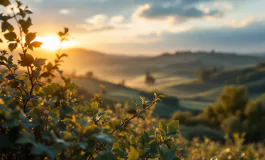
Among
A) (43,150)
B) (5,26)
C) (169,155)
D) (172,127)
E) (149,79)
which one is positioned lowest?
(149,79)

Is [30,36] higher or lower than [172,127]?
higher

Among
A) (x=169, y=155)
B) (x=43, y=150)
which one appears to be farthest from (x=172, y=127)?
(x=43, y=150)

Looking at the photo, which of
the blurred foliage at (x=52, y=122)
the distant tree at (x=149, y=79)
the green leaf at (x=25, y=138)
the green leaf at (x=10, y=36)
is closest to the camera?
the green leaf at (x=25, y=138)

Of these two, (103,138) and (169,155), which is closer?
(103,138)

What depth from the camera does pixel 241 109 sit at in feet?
139

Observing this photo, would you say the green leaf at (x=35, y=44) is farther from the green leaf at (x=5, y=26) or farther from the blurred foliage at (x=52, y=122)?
the green leaf at (x=5, y=26)

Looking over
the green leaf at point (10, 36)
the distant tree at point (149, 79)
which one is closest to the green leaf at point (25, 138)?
the green leaf at point (10, 36)

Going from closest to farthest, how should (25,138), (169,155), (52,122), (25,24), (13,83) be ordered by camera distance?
(25,138)
(52,122)
(169,155)
(25,24)
(13,83)

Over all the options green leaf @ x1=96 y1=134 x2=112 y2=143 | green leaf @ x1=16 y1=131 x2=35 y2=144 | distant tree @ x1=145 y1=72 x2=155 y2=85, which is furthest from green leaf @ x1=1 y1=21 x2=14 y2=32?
distant tree @ x1=145 y1=72 x2=155 y2=85

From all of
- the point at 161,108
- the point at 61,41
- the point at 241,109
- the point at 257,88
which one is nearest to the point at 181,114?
the point at 241,109

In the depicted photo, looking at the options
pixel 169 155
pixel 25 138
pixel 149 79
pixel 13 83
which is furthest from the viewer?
pixel 149 79

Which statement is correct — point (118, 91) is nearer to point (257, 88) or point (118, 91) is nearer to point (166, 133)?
point (257, 88)

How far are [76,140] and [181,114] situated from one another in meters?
41.4

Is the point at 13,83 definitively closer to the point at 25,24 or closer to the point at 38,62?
the point at 38,62
